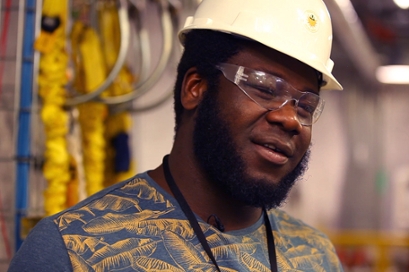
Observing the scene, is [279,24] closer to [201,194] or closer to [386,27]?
[201,194]

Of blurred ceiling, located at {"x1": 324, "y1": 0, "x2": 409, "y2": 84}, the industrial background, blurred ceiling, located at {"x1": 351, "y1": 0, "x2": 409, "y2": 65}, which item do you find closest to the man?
the industrial background

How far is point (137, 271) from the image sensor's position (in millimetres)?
1249

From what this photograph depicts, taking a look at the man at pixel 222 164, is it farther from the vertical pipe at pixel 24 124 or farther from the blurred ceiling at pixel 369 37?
the blurred ceiling at pixel 369 37

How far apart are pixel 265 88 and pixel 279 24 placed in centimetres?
19

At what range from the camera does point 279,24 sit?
1.45 metres

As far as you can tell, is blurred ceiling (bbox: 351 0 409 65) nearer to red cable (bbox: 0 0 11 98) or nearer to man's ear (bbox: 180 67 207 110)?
red cable (bbox: 0 0 11 98)

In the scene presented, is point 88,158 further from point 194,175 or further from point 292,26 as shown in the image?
point 292,26

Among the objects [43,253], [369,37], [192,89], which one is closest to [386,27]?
[369,37]

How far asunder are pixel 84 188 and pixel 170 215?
78cm

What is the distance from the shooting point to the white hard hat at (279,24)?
1.42 m

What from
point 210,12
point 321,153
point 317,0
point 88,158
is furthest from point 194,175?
point 321,153

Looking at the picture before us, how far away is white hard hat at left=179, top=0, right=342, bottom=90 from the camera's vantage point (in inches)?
56.1

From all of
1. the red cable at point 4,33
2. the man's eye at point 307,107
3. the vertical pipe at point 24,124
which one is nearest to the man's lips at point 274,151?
the man's eye at point 307,107

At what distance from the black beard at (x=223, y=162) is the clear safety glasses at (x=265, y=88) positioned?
72 mm
